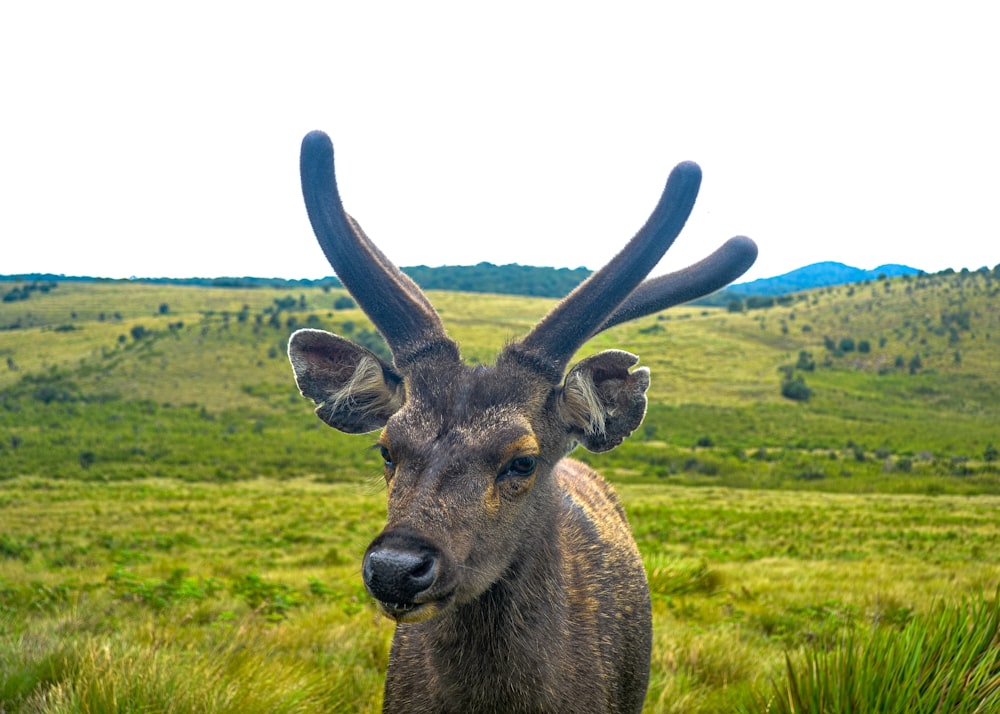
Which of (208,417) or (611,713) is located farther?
(208,417)

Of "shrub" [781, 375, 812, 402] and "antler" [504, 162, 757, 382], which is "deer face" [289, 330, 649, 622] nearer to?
"antler" [504, 162, 757, 382]

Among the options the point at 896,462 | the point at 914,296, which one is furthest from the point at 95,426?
the point at 914,296

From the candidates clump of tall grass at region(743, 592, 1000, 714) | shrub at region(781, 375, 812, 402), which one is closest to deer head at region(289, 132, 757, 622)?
clump of tall grass at region(743, 592, 1000, 714)

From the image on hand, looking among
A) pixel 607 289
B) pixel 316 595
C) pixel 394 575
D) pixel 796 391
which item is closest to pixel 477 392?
pixel 607 289

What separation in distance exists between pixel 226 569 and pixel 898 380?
7831 cm

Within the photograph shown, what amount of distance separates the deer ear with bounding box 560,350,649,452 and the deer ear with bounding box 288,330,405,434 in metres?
0.86

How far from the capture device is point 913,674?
11.3 feet

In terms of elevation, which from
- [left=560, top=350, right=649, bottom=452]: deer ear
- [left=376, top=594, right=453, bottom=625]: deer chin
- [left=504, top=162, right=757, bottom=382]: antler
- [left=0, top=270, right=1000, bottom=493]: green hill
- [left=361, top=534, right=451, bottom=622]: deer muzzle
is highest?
[left=504, top=162, right=757, bottom=382]: antler

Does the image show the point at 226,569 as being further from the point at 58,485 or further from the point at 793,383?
the point at 793,383

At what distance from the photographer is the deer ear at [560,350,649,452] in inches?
132

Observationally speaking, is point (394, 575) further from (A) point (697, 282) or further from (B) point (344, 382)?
(A) point (697, 282)

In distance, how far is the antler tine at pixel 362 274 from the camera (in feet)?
11.4

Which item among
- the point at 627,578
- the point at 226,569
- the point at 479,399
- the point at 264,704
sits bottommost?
the point at 226,569

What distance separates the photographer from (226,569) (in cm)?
1276
